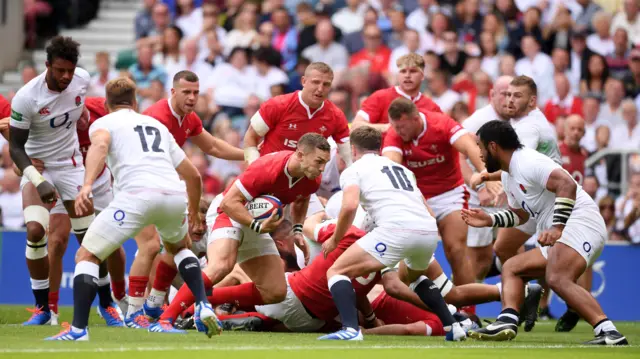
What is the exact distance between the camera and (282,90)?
1777cm

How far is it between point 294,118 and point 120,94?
3.09m

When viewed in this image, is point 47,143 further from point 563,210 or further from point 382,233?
point 563,210

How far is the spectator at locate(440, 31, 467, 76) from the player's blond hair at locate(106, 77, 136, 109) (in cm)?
908

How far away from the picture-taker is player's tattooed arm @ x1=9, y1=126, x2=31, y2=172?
1045 centimetres

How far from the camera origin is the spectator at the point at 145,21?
813 inches

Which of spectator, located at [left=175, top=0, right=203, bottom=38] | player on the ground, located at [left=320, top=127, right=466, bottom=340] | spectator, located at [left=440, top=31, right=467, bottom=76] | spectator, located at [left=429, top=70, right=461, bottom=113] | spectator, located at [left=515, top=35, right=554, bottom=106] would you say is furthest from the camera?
spectator, located at [left=175, top=0, right=203, bottom=38]

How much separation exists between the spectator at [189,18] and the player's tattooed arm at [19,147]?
997 centimetres

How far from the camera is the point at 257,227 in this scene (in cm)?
997

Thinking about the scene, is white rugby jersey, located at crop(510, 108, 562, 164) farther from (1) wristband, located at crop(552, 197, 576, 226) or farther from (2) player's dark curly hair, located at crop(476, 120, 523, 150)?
(1) wristband, located at crop(552, 197, 576, 226)

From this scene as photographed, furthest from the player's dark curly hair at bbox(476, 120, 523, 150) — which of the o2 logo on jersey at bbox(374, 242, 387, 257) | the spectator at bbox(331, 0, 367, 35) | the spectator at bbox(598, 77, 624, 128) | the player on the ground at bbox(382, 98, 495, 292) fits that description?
the spectator at bbox(331, 0, 367, 35)

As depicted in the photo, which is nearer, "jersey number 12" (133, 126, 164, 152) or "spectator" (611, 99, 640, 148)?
"jersey number 12" (133, 126, 164, 152)

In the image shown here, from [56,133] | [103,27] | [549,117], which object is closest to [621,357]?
[56,133]

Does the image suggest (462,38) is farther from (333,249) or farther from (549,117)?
(333,249)

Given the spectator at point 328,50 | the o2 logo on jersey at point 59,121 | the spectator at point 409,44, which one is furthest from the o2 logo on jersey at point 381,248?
the spectator at point 328,50
